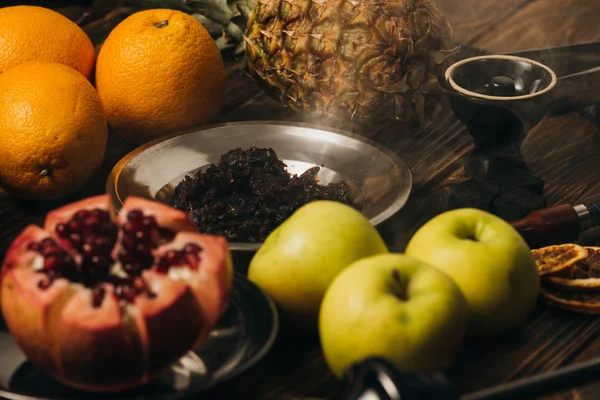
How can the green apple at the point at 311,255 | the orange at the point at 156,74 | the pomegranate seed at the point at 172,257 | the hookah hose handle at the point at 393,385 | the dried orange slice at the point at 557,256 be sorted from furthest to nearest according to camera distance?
1. the orange at the point at 156,74
2. the dried orange slice at the point at 557,256
3. the green apple at the point at 311,255
4. the pomegranate seed at the point at 172,257
5. the hookah hose handle at the point at 393,385


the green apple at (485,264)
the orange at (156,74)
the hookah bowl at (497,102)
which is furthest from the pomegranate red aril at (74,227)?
the hookah bowl at (497,102)

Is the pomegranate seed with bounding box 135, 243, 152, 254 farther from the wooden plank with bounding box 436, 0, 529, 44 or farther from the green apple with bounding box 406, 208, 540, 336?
the wooden plank with bounding box 436, 0, 529, 44

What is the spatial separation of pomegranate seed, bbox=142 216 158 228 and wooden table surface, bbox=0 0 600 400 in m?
0.19

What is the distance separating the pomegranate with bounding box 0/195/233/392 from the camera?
68 cm

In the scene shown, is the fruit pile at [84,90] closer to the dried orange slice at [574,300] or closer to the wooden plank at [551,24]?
the dried orange slice at [574,300]

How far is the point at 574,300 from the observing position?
91 cm

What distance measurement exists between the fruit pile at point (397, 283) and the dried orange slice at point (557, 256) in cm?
7

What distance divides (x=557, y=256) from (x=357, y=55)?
18.8 inches

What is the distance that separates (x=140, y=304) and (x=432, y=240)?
33 centimetres

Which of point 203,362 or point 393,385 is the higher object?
point 393,385

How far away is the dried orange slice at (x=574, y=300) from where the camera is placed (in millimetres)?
897

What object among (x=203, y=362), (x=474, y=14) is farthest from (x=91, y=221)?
(x=474, y=14)

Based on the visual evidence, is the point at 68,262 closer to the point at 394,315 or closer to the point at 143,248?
the point at 143,248

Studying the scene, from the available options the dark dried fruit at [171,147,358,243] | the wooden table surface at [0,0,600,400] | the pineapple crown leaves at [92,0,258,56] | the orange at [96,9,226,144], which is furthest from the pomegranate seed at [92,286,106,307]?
the pineapple crown leaves at [92,0,258,56]
